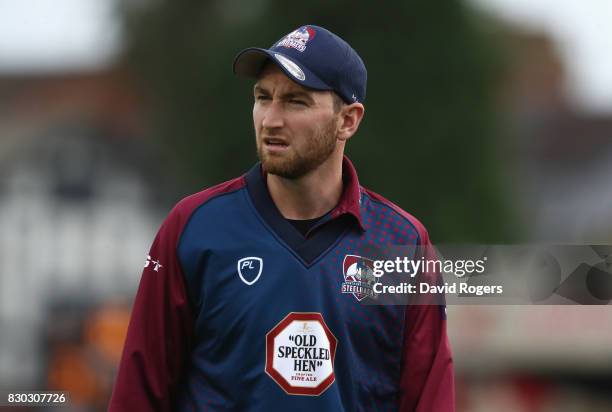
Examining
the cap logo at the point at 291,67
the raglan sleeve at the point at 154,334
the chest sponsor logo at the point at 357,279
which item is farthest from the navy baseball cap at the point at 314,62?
the raglan sleeve at the point at 154,334

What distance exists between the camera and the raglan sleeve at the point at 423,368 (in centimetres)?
459

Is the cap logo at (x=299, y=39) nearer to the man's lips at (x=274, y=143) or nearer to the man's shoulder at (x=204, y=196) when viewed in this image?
the man's lips at (x=274, y=143)

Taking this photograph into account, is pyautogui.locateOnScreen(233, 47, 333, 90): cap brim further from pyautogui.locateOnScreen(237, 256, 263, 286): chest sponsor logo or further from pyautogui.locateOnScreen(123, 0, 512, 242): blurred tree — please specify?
pyautogui.locateOnScreen(123, 0, 512, 242): blurred tree

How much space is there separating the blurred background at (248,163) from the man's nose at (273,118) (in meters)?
2.88

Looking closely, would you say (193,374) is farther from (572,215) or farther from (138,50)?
(572,215)

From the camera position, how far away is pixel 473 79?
80.3 ft

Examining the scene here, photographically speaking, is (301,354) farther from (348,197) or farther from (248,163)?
(248,163)

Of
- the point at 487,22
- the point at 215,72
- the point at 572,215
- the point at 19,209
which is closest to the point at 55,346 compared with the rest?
the point at 19,209

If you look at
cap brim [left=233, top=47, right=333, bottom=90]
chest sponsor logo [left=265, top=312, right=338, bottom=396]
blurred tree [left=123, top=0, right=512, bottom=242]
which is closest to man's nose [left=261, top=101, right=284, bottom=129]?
cap brim [left=233, top=47, right=333, bottom=90]

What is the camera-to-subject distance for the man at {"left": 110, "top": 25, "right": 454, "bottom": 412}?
443cm

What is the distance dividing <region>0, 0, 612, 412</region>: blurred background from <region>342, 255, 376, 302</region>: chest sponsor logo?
2550 mm

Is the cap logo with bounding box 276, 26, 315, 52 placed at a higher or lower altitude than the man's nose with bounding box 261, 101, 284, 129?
higher

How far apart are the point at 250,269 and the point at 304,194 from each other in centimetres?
35

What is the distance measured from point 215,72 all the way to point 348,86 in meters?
20.2
